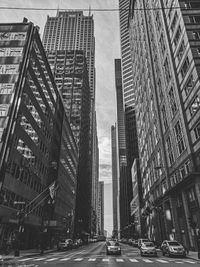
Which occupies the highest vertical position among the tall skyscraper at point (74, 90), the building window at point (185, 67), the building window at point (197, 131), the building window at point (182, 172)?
the tall skyscraper at point (74, 90)

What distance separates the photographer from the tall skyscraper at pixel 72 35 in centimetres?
16669

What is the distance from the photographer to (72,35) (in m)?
176

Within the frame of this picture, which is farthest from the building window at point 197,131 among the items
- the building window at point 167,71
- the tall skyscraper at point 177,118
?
the building window at point 167,71

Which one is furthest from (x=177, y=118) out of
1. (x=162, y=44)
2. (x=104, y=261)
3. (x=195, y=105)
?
(x=104, y=261)

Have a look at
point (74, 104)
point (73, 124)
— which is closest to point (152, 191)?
point (73, 124)

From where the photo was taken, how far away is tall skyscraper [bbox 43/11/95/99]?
166688mm

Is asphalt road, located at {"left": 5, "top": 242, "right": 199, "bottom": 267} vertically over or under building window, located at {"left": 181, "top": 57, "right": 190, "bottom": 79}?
under

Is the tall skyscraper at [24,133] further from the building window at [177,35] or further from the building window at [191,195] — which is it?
the building window at [177,35]

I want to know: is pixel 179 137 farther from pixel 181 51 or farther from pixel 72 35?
pixel 72 35

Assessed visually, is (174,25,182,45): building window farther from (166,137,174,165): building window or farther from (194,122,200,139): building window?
(166,137,174,165): building window

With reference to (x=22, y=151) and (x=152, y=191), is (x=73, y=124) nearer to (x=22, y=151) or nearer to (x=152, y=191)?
(x=152, y=191)

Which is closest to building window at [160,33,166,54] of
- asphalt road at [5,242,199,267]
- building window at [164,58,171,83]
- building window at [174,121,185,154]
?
building window at [164,58,171,83]

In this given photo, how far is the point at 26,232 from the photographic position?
4100 cm

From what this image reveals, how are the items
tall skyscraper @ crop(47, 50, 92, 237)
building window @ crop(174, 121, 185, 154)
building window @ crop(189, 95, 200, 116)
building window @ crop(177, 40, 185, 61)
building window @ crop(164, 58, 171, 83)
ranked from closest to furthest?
building window @ crop(189, 95, 200, 116), building window @ crop(174, 121, 185, 154), building window @ crop(177, 40, 185, 61), building window @ crop(164, 58, 171, 83), tall skyscraper @ crop(47, 50, 92, 237)
